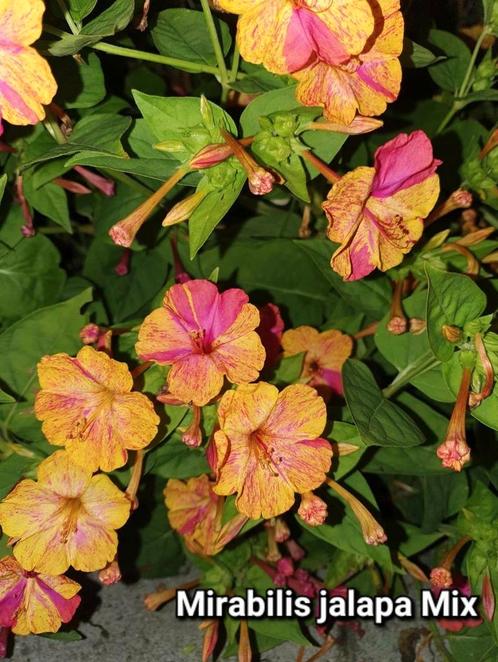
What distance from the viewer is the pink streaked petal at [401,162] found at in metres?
0.89

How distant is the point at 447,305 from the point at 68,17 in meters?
0.56

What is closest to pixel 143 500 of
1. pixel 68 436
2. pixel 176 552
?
pixel 176 552

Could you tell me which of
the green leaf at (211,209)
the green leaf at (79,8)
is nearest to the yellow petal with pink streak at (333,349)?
the green leaf at (211,209)

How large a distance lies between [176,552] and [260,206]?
2.03ft

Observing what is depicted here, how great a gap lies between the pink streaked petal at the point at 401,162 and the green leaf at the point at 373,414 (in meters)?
0.28

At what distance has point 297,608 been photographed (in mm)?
1292

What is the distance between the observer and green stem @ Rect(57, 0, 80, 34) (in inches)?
36.5

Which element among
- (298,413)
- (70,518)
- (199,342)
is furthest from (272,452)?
(70,518)

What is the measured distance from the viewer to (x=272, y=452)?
96 centimetres

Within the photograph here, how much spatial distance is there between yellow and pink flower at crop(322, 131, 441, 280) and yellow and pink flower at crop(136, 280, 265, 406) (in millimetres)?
126

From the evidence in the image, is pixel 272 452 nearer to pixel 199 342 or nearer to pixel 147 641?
pixel 199 342

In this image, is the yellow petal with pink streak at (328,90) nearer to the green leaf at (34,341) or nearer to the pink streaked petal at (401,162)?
the pink streaked petal at (401,162)

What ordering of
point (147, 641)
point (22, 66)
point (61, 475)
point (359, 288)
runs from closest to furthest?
point (22, 66) < point (61, 475) < point (359, 288) < point (147, 641)

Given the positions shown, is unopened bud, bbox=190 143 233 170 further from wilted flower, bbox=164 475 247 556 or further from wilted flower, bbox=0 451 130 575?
wilted flower, bbox=164 475 247 556
